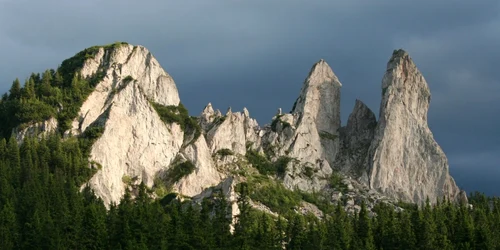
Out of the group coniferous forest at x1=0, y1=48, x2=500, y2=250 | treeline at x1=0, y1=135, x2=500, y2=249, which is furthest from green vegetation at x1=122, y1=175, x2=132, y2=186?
treeline at x1=0, y1=135, x2=500, y2=249

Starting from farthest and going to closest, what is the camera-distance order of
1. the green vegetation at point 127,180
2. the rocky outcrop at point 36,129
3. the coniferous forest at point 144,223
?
the green vegetation at point 127,180, the rocky outcrop at point 36,129, the coniferous forest at point 144,223

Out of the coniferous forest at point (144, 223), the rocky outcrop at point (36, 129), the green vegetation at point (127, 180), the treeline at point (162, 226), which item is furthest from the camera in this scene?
the green vegetation at point (127, 180)

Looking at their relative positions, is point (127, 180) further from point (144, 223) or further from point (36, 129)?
point (144, 223)

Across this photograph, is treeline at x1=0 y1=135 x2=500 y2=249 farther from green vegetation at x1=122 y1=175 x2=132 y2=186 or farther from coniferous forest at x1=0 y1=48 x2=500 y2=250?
green vegetation at x1=122 y1=175 x2=132 y2=186

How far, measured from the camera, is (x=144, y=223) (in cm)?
13738

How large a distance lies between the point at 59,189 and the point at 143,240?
112 feet

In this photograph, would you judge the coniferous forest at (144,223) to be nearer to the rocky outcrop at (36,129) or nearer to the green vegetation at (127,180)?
the rocky outcrop at (36,129)

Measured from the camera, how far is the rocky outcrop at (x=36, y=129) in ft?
619

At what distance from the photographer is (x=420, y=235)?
145000 millimetres

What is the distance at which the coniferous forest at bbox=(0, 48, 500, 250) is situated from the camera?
134 metres

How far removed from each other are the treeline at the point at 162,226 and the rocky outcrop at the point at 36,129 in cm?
1506

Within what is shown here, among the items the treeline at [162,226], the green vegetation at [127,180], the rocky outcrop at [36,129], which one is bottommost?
the treeline at [162,226]

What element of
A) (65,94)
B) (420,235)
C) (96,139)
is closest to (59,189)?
(96,139)

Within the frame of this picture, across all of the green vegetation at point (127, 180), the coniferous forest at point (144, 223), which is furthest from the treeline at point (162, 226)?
the green vegetation at point (127, 180)
